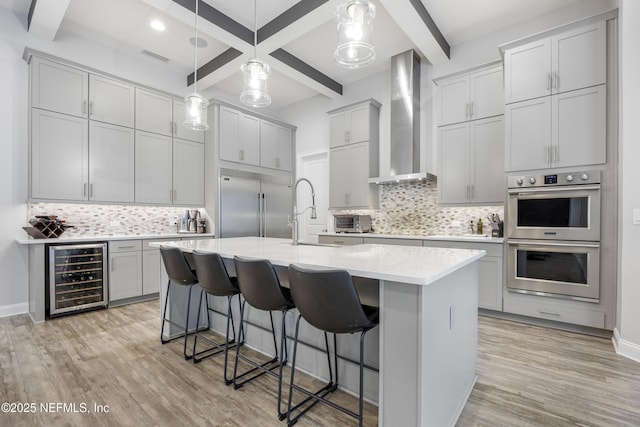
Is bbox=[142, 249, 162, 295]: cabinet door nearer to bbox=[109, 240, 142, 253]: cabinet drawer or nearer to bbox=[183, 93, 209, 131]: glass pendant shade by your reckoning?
bbox=[109, 240, 142, 253]: cabinet drawer

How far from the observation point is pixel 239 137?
5.24m

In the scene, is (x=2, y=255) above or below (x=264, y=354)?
above

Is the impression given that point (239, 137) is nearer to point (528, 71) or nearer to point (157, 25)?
A: point (157, 25)

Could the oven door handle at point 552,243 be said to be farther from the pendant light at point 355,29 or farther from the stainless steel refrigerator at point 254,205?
the stainless steel refrigerator at point 254,205

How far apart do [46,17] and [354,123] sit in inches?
157

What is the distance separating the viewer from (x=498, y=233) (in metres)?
3.64

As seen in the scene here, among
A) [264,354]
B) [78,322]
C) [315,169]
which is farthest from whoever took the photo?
[315,169]

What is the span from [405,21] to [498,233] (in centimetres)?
266

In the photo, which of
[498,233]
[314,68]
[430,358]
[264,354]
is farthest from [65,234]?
[498,233]

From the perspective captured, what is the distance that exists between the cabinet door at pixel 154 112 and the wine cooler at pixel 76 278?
1.81 meters

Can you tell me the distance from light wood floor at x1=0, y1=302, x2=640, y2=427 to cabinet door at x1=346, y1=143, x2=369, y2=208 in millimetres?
2591

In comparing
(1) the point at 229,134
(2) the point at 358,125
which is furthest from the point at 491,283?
(1) the point at 229,134

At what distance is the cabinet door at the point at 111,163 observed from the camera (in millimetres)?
3957

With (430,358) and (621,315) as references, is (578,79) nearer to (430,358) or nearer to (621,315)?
(621,315)
